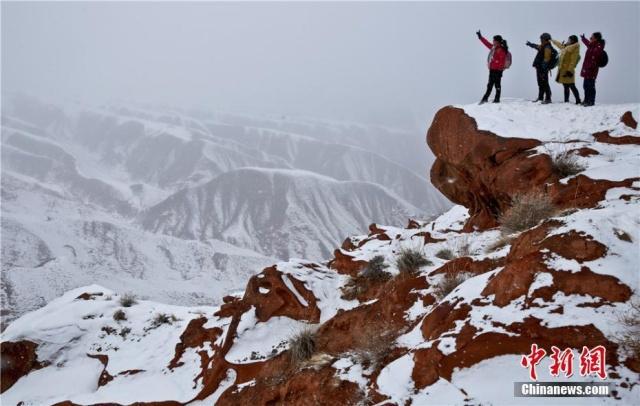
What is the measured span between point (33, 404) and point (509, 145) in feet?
39.0

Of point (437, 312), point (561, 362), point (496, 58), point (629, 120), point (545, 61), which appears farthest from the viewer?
point (496, 58)

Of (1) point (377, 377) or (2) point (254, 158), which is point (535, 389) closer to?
(1) point (377, 377)

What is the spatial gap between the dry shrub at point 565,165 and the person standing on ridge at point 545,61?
3301 millimetres

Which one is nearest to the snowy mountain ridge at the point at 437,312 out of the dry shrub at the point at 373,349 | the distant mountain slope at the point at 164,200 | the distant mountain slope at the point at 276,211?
the dry shrub at the point at 373,349

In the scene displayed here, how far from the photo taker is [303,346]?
6.34 metres

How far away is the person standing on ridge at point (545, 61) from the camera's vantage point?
9.60 meters

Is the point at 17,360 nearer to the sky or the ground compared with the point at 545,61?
nearer to the ground

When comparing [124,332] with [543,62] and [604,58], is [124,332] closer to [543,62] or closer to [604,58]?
[543,62]

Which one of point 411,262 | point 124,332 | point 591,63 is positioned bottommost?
point 124,332

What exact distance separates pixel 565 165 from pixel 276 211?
84137mm

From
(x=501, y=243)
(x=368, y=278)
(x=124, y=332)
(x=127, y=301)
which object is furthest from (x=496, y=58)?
(x=127, y=301)

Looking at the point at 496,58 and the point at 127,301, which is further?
the point at 127,301

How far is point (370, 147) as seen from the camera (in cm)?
17512

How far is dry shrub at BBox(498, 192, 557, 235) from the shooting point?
239 inches
